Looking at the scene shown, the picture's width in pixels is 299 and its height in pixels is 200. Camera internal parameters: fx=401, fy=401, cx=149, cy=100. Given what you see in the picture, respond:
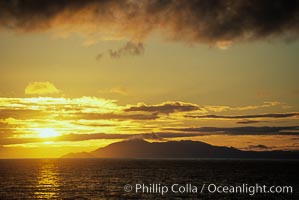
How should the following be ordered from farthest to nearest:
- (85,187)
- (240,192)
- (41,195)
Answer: (85,187) < (240,192) < (41,195)

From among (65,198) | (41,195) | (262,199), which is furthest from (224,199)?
(41,195)

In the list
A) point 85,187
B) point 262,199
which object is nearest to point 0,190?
point 85,187

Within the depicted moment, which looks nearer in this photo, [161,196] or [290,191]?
[161,196]

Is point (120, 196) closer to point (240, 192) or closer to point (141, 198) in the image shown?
point (141, 198)

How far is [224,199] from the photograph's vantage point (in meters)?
84.2

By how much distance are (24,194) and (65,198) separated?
Result: 1272 centimetres

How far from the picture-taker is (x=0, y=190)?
97375mm

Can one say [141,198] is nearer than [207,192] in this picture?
Yes

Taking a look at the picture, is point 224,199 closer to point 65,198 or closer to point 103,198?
point 103,198

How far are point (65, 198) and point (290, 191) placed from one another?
2173 inches

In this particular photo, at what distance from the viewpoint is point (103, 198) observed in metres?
83.9

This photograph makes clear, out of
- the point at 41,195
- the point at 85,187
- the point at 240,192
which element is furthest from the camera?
the point at 85,187

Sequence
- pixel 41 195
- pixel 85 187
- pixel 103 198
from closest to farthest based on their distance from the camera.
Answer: pixel 103 198 < pixel 41 195 < pixel 85 187

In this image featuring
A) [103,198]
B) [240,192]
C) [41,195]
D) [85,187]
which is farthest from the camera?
[85,187]
